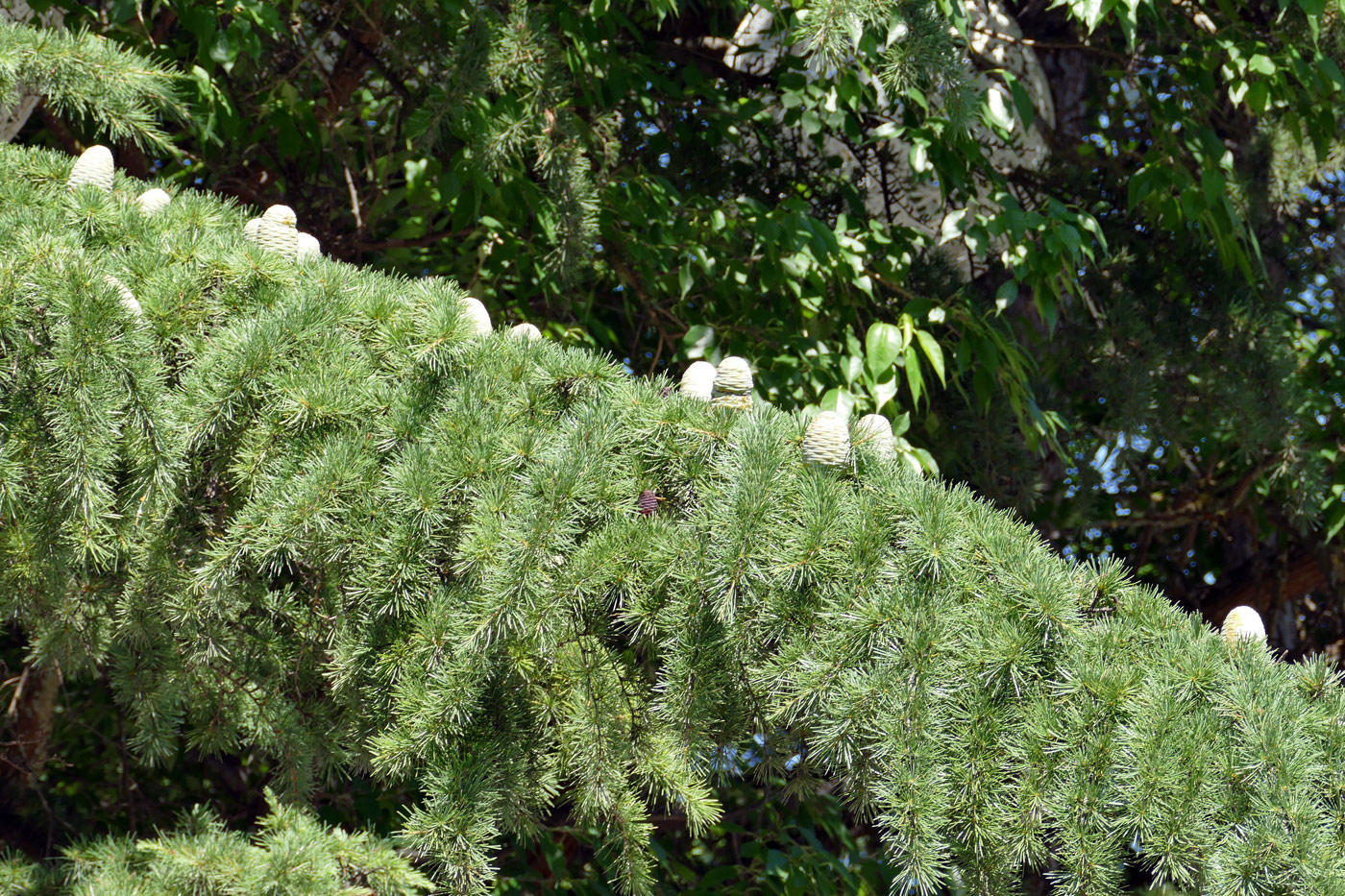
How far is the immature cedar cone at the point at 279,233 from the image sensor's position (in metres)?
1.30

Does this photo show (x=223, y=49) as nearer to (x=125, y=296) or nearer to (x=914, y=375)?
(x=125, y=296)

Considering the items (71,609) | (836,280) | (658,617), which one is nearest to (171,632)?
(71,609)

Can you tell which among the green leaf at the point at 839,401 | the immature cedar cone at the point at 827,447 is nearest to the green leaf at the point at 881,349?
the green leaf at the point at 839,401

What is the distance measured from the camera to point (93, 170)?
4.51 feet

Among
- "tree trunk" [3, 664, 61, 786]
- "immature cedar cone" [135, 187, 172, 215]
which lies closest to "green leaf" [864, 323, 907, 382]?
"immature cedar cone" [135, 187, 172, 215]

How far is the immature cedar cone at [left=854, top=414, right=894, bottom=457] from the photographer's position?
112 cm

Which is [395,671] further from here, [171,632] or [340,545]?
[171,632]

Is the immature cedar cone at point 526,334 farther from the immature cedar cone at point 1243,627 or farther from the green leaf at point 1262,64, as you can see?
the green leaf at point 1262,64

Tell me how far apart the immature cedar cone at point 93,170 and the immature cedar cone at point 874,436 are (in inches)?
34.5

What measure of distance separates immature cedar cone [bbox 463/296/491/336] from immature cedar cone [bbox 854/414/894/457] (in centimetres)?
37

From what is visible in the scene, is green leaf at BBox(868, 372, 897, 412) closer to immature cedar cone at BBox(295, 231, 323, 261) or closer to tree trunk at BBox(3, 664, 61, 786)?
immature cedar cone at BBox(295, 231, 323, 261)

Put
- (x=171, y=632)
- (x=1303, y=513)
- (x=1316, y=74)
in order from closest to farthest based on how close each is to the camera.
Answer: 1. (x=171, y=632)
2. (x=1316, y=74)
3. (x=1303, y=513)

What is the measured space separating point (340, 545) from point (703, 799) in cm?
40

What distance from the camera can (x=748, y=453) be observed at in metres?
1.04
